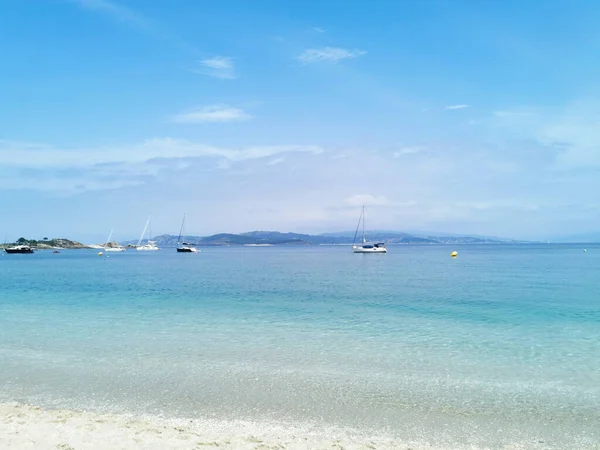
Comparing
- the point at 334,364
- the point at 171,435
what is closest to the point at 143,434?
the point at 171,435

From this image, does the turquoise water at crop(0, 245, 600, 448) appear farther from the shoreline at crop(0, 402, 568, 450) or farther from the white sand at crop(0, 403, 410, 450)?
the white sand at crop(0, 403, 410, 450)

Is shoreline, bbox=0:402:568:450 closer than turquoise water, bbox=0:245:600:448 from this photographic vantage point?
Yes

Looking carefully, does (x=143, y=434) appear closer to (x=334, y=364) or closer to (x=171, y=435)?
(x=171, y=435)

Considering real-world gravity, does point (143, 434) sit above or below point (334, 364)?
above

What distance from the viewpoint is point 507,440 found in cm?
883

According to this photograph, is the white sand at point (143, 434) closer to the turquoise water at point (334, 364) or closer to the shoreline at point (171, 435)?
the shoreline at point (171, 435)

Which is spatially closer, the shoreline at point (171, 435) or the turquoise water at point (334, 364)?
the shoreline at point (171, 435)

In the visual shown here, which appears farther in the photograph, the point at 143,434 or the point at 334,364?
the point at 334,364

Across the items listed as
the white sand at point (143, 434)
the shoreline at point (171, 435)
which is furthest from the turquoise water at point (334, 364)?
the white sand at point (143, 434)

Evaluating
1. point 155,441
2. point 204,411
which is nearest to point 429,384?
point 204,411

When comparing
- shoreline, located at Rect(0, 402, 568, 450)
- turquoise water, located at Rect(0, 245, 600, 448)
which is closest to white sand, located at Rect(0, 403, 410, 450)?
shoreline, located at Rect(0, 402, 568, 450)

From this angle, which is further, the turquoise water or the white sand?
the turquoise water

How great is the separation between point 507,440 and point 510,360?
6276mm

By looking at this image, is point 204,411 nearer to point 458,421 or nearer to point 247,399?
point 247,399
